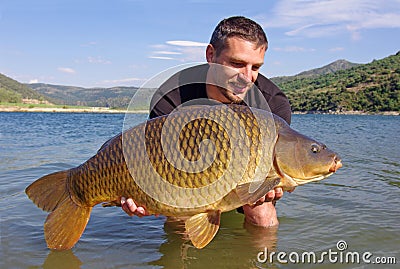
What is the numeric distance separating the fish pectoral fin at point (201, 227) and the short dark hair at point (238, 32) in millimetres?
1630

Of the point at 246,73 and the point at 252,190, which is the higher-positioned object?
the point at 246,73

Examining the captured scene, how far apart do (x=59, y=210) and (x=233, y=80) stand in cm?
171

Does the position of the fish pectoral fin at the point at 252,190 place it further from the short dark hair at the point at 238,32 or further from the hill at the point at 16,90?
the hill at the point at 16,90

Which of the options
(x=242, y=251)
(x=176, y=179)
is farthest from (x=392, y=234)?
(x=176, y=179)

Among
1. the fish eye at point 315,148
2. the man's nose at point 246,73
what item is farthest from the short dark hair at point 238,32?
the fish eye at point 315,148

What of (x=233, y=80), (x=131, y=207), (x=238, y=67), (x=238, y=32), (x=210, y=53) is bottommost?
(x=131, y=207)

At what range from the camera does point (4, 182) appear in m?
→ 5.44

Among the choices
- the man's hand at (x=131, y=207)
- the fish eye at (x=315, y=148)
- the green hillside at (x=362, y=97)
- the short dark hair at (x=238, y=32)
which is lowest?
the man's hand at (x=131, y=207)

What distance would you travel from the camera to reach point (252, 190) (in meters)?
2.33

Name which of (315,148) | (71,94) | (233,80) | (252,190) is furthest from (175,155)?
(71,94)

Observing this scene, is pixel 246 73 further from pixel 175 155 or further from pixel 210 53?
pixel 175 155

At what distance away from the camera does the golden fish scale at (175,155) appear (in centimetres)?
235

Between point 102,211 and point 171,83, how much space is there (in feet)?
→ 4.95

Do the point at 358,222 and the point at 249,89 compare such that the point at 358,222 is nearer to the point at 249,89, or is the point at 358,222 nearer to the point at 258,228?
the point at 258,228
